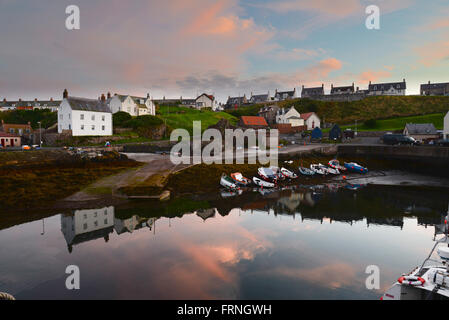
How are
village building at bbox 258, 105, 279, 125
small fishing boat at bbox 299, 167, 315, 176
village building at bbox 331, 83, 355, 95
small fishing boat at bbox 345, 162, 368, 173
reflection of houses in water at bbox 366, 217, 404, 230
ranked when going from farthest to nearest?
village building at bbox 331, 83, 355, 95, village building at bbox 258, 105, 279, 125, small fishing boat at bbox 345, 162, 368, 173, small fishing boat at bbox 299, 167, 315, 176, reflection of houses in water at bbox 366, 217, 404, 230

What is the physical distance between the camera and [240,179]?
35.8 metres

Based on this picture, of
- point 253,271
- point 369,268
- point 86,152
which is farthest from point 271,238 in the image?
point 86,152

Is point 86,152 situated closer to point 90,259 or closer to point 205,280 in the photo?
point 90,259

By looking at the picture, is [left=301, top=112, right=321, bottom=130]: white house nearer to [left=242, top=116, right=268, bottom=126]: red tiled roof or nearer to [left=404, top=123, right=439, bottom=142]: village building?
[left=242, top=116, right=268, bottom=126]: red tiled roof

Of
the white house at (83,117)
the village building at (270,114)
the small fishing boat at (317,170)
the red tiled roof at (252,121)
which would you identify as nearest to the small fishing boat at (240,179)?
the small fishing boat at (317,170)

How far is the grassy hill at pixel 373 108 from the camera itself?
99438 millimetres

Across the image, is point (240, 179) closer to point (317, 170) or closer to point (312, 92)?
point (317, 170)

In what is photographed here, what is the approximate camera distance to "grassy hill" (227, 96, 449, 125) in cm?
9944

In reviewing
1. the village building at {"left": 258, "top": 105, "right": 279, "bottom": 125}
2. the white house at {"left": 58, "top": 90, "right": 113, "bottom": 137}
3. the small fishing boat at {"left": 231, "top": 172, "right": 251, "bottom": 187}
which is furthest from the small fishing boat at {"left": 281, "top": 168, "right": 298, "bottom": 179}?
the village building at {"left": 258, "top": 105, "right": 279, "bottom": 125}

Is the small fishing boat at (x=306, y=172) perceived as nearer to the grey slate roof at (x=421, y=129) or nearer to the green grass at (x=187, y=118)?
the grey slate roof at (x=421, y=129)

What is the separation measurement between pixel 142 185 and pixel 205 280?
18.6 meters

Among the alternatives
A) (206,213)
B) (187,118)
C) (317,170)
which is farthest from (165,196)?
(187,118)

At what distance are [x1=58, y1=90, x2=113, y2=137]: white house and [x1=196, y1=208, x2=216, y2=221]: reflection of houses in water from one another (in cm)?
4453

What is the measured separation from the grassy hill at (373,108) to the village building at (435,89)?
22.4 metres
